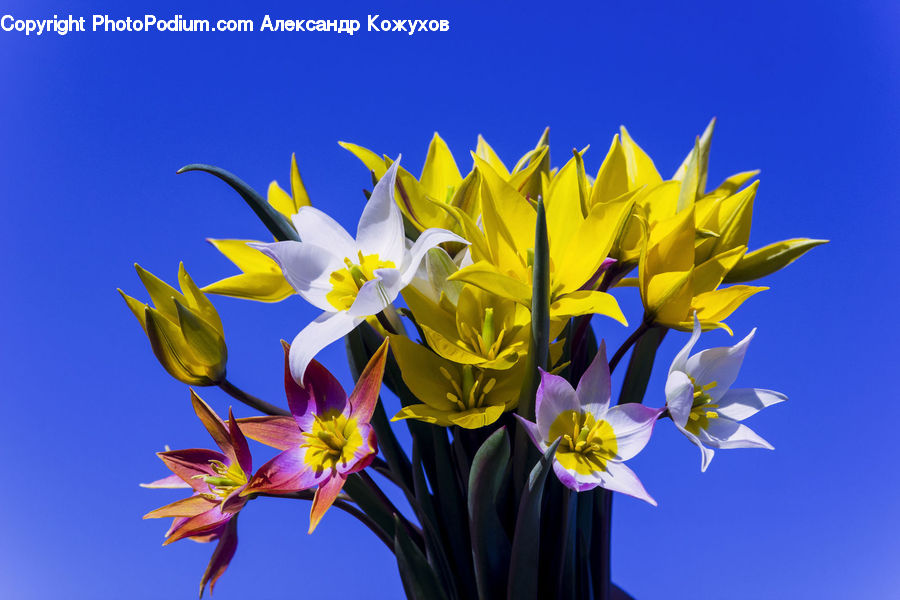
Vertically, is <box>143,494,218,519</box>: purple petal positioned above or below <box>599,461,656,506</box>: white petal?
below

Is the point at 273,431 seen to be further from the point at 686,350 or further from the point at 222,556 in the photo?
the point at 686,350

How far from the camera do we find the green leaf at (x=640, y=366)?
2.35ft

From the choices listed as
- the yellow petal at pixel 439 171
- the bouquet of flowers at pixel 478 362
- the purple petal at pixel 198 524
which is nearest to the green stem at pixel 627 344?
the bouquet of flowers at pixel 478 362

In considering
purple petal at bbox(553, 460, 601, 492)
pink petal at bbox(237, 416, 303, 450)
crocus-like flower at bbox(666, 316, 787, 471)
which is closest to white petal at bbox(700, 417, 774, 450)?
crocus-like flower at bbox(666, 316, 787, 471)

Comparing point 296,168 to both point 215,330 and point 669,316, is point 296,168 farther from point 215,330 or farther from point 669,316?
point 669,316

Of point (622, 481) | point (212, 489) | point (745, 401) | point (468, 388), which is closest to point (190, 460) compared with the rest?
point (212, 489)

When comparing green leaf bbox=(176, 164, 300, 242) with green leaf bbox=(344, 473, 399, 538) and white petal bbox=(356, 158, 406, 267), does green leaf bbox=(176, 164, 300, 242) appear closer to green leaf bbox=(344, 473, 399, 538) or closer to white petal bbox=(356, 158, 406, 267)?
white petal bbox=(356, 158, 406, 267)

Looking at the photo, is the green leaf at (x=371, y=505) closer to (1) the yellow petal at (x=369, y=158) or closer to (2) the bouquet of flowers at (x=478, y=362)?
(2) the bouquet of flowers at (x=478, y=362)

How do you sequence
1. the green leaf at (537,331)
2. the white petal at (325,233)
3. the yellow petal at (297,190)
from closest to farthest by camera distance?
the green leaf at (537,331), the white petal at (325,233), the yellow petal at (297,190)

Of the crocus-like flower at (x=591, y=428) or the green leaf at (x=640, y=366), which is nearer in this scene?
the crocus-like flower at (x=591, y=428)

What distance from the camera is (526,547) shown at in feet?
2.05

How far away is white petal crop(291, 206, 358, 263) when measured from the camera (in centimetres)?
63

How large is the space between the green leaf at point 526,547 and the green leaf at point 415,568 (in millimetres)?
64

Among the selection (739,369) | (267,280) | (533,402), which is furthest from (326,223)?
(739,369)
